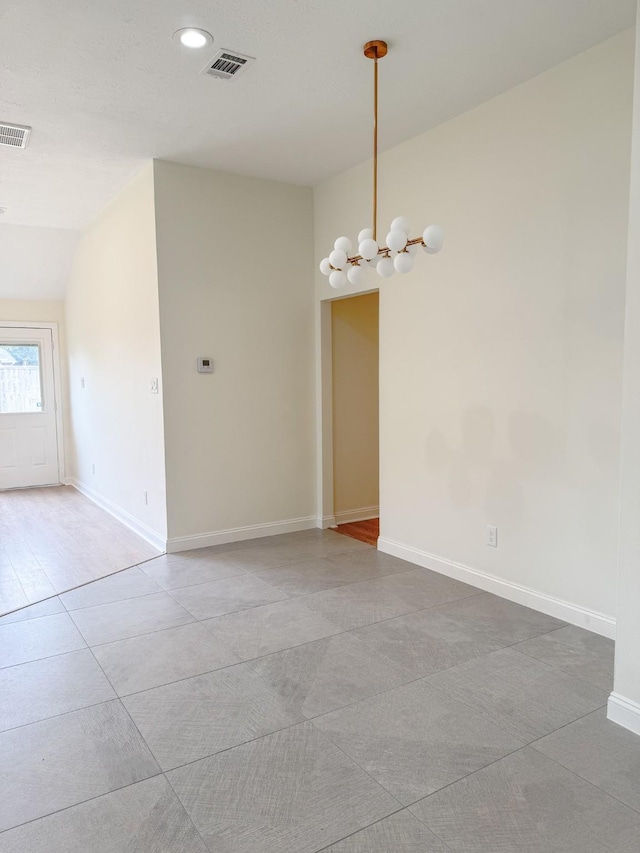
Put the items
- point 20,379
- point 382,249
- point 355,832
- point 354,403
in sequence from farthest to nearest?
point 20,379, point 354,403, point 382,249, point 355,832

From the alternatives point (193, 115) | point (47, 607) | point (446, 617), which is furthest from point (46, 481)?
point (446, 617)

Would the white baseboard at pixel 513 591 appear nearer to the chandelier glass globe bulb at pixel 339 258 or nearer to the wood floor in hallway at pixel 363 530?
the wood floor in hallway at pixel 363 530

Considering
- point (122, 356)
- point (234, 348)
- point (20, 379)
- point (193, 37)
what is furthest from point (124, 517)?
point (193, 37)

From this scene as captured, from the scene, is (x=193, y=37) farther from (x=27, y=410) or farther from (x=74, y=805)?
(x=27, y=410)

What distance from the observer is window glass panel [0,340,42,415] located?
7.61 meters

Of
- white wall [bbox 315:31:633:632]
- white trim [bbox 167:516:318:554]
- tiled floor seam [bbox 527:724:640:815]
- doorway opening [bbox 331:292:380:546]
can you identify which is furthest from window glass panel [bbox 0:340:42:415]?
tiled floor seam [bbox 527:724:640:815]

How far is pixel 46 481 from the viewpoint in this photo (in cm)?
794

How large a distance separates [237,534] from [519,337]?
287 cm

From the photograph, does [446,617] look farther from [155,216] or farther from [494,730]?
[155,216]

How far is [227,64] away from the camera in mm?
3146

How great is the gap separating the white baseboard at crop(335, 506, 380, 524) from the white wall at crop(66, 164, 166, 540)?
5.68 feet

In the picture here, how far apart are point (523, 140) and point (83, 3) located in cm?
239

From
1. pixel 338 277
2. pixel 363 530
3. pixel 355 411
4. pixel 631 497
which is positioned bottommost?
pixel 363 530

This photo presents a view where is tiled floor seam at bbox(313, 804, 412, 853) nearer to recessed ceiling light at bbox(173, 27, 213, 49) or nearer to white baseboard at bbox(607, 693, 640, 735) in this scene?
white baseboard at bbox(607, 693, 640, 735)
